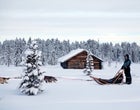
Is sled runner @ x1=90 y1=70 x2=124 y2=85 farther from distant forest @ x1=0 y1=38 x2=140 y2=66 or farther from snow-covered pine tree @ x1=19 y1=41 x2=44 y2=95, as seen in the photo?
distant forest @ x1=0 y1=38 x2=140 y2=66

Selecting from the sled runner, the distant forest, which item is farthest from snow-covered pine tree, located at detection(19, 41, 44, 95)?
the distant forest

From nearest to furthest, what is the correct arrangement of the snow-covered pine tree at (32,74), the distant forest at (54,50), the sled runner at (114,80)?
the snow-covered pine tree at (32,74), the sled runner at (114,80), the distant forest at (54,50)

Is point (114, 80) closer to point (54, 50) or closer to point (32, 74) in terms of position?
point (32, 74)

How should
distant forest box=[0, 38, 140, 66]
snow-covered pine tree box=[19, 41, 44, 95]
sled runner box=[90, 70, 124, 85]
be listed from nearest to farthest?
1. snow-covered pine tree box=[19, 41, 44, 95]
2. sled runner box=[90, 70, 124, 85]
3. distant forest box=[0, 38, 140, 66]

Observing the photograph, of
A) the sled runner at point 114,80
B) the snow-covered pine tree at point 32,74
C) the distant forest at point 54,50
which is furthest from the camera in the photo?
the distant forest at point 54,50

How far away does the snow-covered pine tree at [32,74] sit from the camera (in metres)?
13.2

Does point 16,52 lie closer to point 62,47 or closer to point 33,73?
point 62,47

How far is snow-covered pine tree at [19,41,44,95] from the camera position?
43.2 feet

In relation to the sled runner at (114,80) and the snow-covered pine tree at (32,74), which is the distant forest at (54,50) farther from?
the snow-covered pine tree at (32,74)

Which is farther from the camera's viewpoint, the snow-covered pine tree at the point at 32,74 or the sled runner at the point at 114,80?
the sled runner at the point at 114,80

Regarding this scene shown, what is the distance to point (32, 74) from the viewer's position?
43.8 feet

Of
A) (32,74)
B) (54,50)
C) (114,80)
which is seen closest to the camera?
(32,74)

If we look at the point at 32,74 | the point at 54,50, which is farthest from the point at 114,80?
the point at 54,50

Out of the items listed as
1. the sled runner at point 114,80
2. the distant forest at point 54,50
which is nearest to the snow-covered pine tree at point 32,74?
the sled runner at point 114,80
